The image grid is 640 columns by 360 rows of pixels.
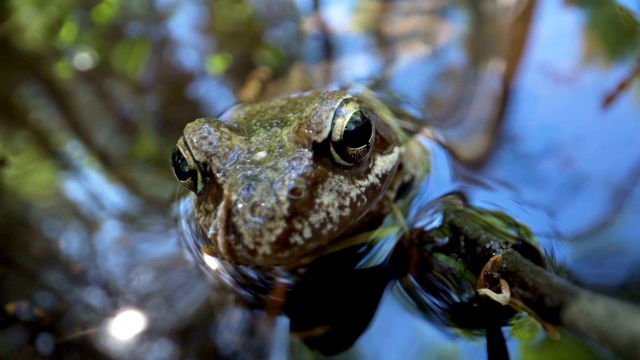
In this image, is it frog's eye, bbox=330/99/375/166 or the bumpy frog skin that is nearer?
the bumpy frog skin

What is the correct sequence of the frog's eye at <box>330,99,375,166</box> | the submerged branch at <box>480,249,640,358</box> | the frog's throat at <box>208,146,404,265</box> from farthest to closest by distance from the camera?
the frog's eye at <box>330,99,375,166</box>, the frog's throat at <box>208,146,404,265</box>, the submerged branch at <box>480,249,640,358</box>

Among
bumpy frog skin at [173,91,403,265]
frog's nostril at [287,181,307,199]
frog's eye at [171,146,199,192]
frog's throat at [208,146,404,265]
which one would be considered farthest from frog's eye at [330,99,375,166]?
frog's eye at [171,146,199,192]

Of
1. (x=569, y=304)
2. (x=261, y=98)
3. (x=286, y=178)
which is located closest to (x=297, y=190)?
(x=286, y=178)

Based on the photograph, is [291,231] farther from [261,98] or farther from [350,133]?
[261,98]

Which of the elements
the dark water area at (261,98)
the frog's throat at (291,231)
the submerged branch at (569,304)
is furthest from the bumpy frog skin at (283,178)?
the submerged branch at (569,304)

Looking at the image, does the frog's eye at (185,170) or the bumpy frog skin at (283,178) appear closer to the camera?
the bumpy frog skin at (283,178)

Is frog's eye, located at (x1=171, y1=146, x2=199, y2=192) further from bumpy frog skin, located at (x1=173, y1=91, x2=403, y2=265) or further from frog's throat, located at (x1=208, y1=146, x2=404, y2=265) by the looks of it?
frog's throat, located at (x1=208, y1=146, x2=404, y2=265)

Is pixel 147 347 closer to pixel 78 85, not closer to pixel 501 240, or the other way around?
pixel 501 240

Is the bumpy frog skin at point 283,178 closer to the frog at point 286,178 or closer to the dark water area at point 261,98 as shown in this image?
the frog at point 286,178
